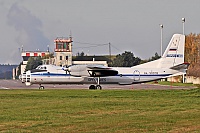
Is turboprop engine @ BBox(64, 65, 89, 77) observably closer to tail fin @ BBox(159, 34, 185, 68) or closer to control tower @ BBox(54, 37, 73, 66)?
tail fin @ BBox(159, 34, 185, 68)

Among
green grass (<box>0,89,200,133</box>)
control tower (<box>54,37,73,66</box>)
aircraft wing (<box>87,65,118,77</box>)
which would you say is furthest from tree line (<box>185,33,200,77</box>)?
green grass (<box>0,89,200,133</box>)

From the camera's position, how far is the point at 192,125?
1795 centimetres

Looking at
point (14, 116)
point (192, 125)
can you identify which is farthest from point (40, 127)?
point (192, 125)

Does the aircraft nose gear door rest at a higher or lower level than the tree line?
lower

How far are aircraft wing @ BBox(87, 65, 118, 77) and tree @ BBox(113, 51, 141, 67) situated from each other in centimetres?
8300

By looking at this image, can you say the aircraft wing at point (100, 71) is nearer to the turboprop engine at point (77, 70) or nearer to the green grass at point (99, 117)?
the turboprop engine at point (77, 70)

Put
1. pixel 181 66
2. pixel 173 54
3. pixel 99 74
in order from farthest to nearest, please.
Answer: pixel 173 54
pixel 99 74
pixel 181 66

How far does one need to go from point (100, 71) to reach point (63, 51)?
3095 inches

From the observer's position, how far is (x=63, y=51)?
129750 mm

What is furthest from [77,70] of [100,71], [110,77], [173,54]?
[173,54]

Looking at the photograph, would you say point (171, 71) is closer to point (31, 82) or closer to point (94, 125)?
point (31, 82)

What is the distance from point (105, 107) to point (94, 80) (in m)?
27.5

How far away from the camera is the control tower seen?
128 metres

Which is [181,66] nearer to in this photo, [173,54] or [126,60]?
[173,54]
